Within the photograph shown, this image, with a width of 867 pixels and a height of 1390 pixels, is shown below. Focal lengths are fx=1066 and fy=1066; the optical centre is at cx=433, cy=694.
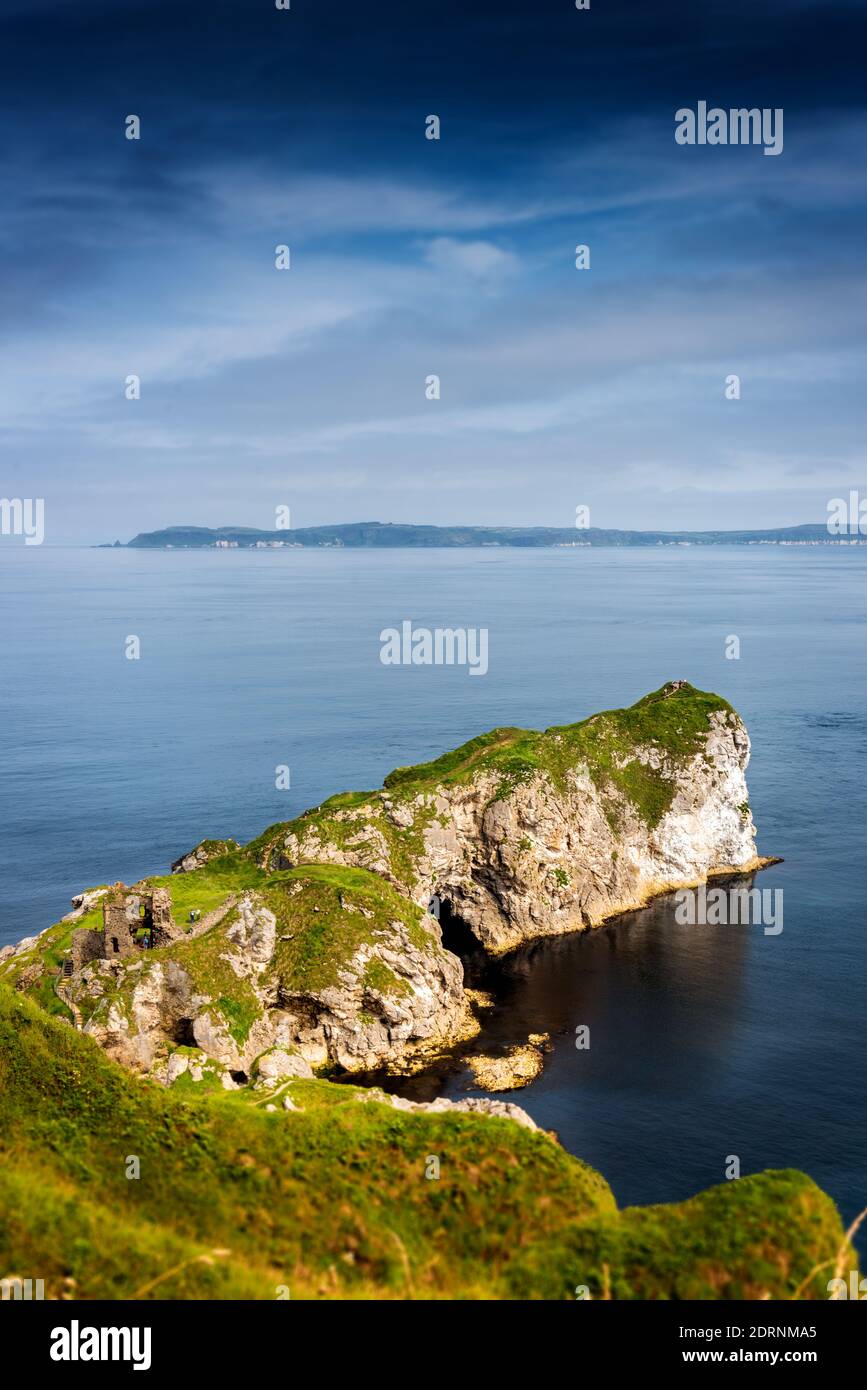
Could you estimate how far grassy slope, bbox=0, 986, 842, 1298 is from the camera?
2898cm

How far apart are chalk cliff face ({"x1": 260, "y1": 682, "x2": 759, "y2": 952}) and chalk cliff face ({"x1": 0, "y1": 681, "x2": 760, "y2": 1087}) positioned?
0.49 feet

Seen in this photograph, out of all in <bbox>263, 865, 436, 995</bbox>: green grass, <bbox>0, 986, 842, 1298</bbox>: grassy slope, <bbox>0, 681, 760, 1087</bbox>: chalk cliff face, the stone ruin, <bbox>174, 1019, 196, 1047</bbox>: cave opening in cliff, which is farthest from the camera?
<bbox>263, 865, 436, 995</bbox>: green grass

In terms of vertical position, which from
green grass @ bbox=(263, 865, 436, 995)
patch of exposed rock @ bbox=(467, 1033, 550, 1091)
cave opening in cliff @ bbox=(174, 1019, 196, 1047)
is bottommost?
patch of exposed rock @ bbox=(467, 1033, 550, 1091)

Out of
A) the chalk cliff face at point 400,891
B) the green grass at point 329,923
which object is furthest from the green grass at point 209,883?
the green grass at point 329,923

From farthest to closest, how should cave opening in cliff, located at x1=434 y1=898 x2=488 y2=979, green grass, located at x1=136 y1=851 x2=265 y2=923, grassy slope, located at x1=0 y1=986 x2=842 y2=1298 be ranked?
cave opening in cliff, located at x1=434 y1=898 x2=488 y2=979 → green grass, located at x1=136 y1=851 x2=265 y2=923 → grassy slope, located at x1=0 y1=986 x2=842 y2=1298

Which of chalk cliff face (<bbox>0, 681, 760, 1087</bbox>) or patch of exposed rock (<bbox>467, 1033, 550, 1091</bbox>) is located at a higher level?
chalk cliff face (<bbox>0, 681, 760, 1087</bbox>)

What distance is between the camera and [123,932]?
5794 centimetres

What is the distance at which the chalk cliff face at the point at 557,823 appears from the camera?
75.4 m

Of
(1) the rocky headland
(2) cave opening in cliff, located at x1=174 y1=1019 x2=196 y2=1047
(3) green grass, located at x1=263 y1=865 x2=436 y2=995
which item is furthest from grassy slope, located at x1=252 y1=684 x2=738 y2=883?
(2) cave opening in cliff, located at x1=174 y1=1019 x2=196 y2=1047

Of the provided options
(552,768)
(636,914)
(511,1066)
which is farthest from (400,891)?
(636,914)

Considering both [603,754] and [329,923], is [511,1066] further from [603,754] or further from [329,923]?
[603,754]

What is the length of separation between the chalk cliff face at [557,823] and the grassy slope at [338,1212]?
35.3m

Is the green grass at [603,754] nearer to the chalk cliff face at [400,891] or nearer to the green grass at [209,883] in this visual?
the chalk cliff face at [400,891]

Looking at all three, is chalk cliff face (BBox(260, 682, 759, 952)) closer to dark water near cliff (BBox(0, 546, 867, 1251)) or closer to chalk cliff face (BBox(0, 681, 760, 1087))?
chalk cliff face (BBox(0, 681, 760, 1087))
